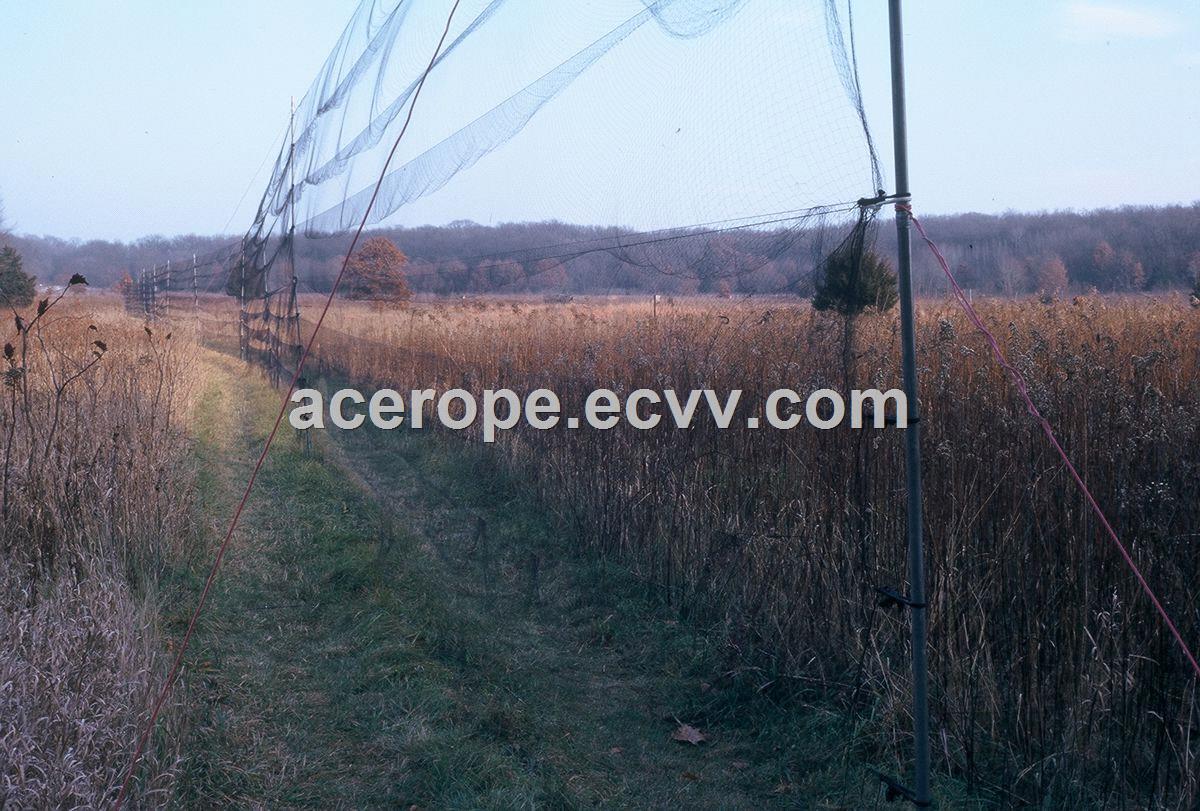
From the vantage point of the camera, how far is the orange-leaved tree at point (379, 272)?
8008 millimetres

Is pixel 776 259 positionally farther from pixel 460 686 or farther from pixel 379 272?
pixel 379 272

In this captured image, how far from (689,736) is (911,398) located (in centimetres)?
168

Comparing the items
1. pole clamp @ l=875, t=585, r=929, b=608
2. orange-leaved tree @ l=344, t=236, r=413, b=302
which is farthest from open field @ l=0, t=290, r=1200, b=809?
orange-leaved tree @ l=344, t=236, r=413, b=302

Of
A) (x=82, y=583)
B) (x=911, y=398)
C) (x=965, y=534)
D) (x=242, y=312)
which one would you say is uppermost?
(x=242, y=312)

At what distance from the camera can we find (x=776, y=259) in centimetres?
329

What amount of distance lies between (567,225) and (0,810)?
10.0ft

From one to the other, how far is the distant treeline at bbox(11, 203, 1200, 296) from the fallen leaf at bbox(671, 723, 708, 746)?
1.61 meters

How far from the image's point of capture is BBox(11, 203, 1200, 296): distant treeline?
11.4ft

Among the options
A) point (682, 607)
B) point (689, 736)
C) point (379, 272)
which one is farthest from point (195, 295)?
point (689, 736)

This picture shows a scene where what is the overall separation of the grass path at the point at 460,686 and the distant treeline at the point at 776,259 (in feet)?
5.02

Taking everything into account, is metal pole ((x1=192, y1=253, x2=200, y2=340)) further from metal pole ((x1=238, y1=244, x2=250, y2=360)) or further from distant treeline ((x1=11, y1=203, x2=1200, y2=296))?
distant treeline ((x1=11, y1=203, x2=1200, y2=296))

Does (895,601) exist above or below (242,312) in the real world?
below

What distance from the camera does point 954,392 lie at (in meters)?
3.97

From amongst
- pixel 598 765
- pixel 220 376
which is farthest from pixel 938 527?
pixel 220 376
